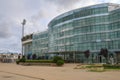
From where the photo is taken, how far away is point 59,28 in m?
90.9

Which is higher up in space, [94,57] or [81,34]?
[81,34]

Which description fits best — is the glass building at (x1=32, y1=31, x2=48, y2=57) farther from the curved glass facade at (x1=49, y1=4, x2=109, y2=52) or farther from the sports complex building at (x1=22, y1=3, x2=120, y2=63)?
the curved glass facade at (x1=49, y1=4, x2=109, y2=52)

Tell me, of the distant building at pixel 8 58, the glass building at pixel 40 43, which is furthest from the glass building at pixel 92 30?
the distant building at pixel 8 58

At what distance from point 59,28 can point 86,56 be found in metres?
23.3

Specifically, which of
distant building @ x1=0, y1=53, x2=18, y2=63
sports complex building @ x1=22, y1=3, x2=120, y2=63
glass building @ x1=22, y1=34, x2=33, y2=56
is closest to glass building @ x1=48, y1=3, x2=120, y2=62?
sports complex building @ x1=22, y1=3, x2=120, y2=63

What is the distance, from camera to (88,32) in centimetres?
7494

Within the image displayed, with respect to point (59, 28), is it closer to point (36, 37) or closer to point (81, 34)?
point (81, 34)

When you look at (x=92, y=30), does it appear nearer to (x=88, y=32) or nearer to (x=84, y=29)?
(x=88, y=32)

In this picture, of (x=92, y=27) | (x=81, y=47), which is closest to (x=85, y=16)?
(x=92, y=27)

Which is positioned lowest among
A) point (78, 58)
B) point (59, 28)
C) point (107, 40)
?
point (78, 58)

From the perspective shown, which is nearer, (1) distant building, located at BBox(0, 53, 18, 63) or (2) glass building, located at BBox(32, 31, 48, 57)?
(1) distant building, located at BBox(0, 53, 18, 63)

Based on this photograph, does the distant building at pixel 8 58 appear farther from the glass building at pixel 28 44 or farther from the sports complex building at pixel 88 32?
the sports complex building at pixel 88 32

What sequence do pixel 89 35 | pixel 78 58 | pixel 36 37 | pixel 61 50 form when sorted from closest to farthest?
1. pixel 89 35
2. pixel 78 58
3. pixel 61 50
4. pixel 36 37

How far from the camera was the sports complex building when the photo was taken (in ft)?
A: 226
